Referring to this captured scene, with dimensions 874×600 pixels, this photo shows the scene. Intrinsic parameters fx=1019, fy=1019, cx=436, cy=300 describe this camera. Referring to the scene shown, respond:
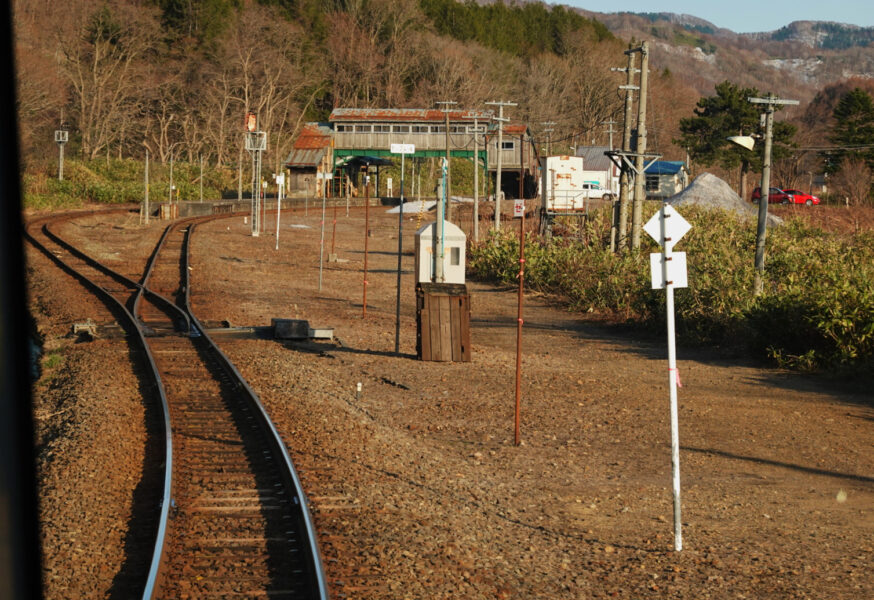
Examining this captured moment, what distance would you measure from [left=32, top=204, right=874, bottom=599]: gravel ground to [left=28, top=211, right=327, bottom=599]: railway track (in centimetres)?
26

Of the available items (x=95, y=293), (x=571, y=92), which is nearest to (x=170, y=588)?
(x=95, y=293)

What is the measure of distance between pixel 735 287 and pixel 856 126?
54.6 metres

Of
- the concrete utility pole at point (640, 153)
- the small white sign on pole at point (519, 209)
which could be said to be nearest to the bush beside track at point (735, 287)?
the concrete utility pole at point (640, 153)

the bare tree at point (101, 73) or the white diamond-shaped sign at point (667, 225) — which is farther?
the bare tree at point (101, 73)

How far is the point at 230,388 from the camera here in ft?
45.2

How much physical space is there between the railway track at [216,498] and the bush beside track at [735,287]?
10.3m

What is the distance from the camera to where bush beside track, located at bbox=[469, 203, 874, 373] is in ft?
58.9

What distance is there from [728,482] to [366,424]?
417cm

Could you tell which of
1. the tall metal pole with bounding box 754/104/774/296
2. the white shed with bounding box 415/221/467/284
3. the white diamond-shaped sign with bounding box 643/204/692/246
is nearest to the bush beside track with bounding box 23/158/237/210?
the white shed with bounding box 415/221/467/284

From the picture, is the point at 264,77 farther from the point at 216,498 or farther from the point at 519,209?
the point at 216,498

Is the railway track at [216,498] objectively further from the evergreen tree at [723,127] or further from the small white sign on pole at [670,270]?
the evergreen tree at [723,127]

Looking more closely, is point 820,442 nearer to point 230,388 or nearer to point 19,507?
point 230,388

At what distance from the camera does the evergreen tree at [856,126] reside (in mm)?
69688

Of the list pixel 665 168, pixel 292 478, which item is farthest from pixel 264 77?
pixel 292 478
